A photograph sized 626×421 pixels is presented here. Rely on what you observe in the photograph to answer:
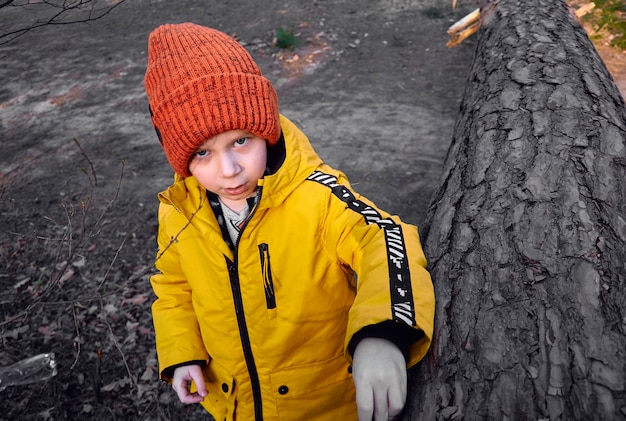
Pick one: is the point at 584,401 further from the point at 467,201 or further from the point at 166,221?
the point at 166,221

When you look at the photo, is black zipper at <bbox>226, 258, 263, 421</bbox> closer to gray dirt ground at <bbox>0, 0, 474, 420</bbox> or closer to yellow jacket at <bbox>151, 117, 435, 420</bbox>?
yellow jacket at <bbox>151, 117, 435, 420</bbox>

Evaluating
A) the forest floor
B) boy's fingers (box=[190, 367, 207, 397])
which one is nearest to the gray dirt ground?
the forest floor

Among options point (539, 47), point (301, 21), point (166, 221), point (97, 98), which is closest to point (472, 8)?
point (301, 21)

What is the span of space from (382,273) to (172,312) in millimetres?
1015

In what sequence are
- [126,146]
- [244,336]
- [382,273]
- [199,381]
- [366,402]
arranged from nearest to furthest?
1. [366,402]
2. [382,273]
3. [244,336]
4. [199,381]
5. [126,146]

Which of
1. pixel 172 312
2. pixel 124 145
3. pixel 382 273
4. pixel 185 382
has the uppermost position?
pixel 382 273

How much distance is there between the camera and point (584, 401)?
1.07 m

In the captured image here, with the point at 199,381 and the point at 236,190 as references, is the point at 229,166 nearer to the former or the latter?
the point at 236,190

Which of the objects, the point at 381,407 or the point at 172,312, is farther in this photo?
the point at 172,312

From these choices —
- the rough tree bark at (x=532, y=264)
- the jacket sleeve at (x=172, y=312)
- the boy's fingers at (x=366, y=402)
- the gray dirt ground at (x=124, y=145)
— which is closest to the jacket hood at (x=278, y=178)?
the jacket sleeve at (x=172, y=312)

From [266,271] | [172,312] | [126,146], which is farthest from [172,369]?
[126,146]

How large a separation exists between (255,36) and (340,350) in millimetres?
6509

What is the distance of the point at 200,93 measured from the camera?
1.61 m

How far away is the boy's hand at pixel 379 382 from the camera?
1.17m
